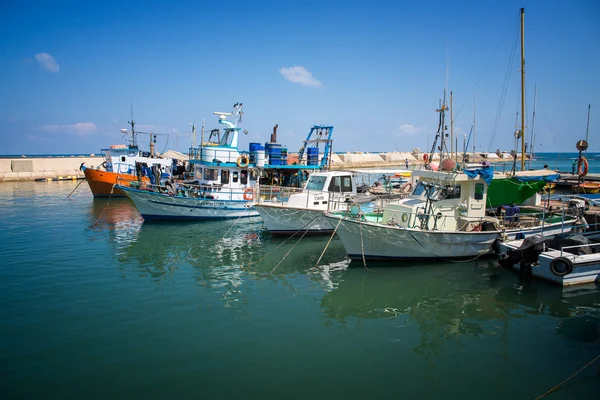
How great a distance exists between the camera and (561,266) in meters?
10.9

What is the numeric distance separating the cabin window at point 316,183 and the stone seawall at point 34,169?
43.6 meters

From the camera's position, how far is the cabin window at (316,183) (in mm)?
18609

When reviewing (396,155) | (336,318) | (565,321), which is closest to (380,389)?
(336,318)

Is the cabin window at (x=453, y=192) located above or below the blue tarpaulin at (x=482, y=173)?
below

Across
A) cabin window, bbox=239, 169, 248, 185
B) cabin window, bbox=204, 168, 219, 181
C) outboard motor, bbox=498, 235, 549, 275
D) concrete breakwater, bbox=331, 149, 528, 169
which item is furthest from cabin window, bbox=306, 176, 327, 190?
concrete breakwater, bbox=331, 149, 528, 169

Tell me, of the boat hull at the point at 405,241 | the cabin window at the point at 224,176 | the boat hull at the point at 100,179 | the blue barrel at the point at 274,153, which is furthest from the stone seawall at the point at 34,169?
the boat hull at the point at 405,241

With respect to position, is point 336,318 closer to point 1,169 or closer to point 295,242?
point 295,242

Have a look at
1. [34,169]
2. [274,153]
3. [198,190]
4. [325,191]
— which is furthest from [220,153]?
[34,169]

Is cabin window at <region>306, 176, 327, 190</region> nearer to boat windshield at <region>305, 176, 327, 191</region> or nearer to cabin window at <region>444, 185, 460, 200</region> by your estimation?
boat windshield at <region>305, 176, 327, 191</region>

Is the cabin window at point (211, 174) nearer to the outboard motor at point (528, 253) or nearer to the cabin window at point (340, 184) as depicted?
the cabin window at point (340, 184)

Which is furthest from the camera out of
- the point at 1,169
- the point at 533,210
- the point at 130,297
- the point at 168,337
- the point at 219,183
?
the point at 1,169

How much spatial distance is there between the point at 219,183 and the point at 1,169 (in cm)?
4275

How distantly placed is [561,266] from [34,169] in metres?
59.5

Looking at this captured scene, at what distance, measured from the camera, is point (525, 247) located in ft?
39.6
